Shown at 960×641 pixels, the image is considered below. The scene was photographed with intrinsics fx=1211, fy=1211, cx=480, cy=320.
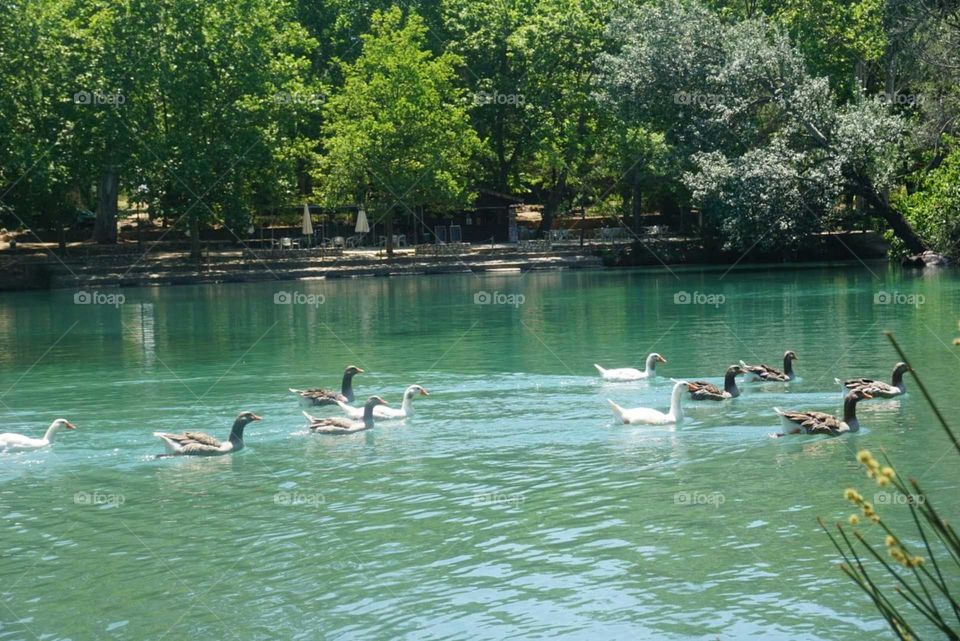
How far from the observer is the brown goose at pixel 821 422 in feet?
62.0

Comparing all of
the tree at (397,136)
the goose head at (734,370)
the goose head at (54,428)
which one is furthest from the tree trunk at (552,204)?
the goose head at (54,428)

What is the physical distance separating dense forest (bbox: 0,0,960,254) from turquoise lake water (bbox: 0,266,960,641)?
79.1 feet

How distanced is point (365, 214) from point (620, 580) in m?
64.0

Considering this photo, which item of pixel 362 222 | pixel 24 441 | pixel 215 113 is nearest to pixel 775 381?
pixel 24 441

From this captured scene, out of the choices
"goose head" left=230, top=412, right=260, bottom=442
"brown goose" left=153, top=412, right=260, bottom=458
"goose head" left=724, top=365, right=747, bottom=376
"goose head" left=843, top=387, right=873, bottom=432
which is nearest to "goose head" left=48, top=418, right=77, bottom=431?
"brown goose" left=153, top=412, right=260, bottom=458

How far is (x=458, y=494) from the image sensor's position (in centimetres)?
1608

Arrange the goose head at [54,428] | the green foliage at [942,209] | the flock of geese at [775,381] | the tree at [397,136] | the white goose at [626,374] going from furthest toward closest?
1. the tree at [397,136]
2. the green foliage at [942,209]
3. the white goose at [626,374]
4. the goose head at [54,428]
5. the flock of geese at [775,381]

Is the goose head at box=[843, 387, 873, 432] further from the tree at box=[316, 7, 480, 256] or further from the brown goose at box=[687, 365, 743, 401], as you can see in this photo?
the tree at box=[316, 7, 480, 256]

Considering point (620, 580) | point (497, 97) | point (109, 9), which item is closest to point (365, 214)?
point (497, 97)

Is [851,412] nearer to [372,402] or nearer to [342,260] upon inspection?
[372,402]

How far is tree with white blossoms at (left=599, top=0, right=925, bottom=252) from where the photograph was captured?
56156mm

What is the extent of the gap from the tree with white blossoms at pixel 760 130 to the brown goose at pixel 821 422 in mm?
38235

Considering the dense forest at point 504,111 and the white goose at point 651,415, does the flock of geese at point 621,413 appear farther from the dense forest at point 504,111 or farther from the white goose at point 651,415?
the dense forest at point 504,111

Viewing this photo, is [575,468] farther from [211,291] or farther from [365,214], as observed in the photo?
[365,214]
